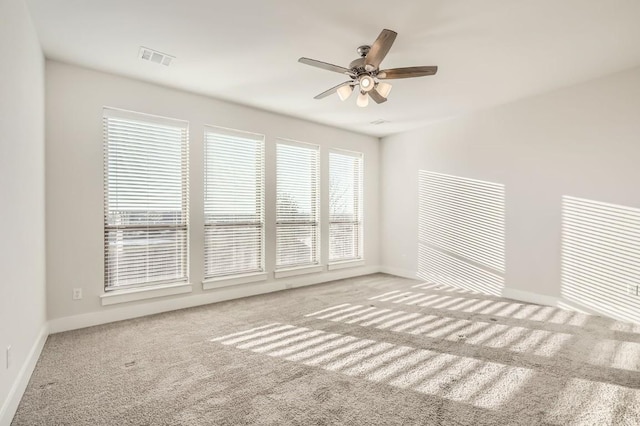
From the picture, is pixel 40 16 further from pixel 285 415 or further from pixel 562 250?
pixel 562 250

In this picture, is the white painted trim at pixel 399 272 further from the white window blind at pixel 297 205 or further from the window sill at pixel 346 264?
the white window blind at pixel 297 205

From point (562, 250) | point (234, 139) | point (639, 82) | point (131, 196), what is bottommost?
point (562, 250)

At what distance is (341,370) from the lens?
2.53 metres

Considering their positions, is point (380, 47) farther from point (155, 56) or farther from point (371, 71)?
point (155, 56)

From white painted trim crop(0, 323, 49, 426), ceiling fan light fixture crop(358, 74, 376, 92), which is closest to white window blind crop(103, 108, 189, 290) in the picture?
white painted trim crop(0, 323, 49, 426)

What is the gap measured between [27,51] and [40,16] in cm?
33

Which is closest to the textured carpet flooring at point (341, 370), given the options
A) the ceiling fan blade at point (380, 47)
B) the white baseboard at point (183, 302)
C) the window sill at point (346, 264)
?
the white baseboard at point (183, 302)

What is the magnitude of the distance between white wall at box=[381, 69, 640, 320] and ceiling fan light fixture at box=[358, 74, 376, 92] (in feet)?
9.16

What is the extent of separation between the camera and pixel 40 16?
2.58 meters

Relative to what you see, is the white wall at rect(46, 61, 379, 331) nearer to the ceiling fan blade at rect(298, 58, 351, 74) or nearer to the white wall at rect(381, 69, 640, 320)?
the ceiling fan blade at rect(298, 58, 351, 74)

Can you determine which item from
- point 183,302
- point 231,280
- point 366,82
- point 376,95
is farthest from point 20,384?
point 376,95

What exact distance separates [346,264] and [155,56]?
4453 millimetres

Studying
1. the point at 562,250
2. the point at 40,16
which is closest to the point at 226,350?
the point at 40,16

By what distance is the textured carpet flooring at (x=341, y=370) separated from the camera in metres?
1.99
